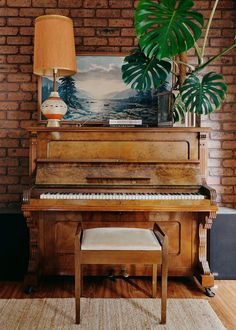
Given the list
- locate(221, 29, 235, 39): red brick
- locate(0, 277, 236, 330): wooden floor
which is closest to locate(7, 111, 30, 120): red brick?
locate(0, 277, 236, 330): wooden floor

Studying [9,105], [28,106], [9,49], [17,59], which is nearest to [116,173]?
[28,106]

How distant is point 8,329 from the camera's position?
2.30 metres

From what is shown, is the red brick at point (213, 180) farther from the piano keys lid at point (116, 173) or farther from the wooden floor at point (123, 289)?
the wooden floor at point (123, 289)

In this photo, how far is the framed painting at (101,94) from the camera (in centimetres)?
348

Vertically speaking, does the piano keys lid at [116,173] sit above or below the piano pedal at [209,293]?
above

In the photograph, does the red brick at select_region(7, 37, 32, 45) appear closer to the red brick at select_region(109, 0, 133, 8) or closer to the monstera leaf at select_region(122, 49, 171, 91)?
the red brick at select_region(109, 0, 133, 8)

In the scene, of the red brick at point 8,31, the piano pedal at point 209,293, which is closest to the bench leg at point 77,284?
the piano pedal at point 209,293

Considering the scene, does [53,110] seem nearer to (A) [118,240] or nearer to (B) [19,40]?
(B) [19,40]

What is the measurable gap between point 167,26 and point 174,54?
19cm

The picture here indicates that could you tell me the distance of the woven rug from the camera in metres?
2.34

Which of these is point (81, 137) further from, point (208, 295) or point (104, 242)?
point (208, 295)

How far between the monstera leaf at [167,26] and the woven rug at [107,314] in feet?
5.68

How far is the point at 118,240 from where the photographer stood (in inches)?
93.7

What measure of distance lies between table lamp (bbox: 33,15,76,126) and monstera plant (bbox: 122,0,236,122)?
1.59 ft
